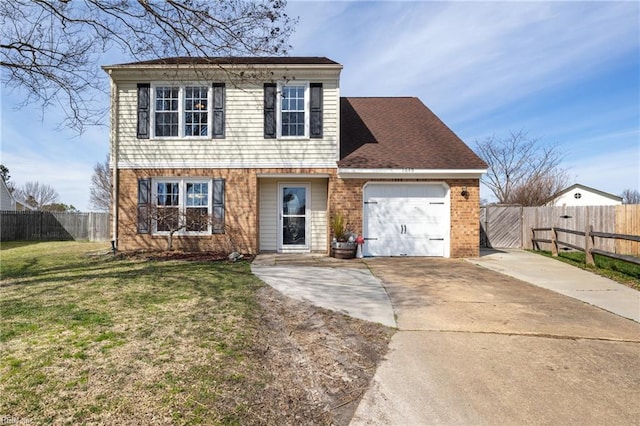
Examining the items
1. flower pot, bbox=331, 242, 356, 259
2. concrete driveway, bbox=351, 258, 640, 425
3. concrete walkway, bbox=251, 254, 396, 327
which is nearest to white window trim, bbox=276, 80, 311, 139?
flower pot, bbox=331, 242, 356, 259

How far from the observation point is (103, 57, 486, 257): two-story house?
Answer: 10.1 meters

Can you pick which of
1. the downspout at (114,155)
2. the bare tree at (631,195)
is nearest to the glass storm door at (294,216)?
the downspout at (114,155)

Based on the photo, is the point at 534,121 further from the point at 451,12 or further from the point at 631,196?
the point at 631,196

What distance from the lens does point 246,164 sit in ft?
33.6

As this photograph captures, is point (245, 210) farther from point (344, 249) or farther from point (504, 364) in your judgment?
point (504, 364)

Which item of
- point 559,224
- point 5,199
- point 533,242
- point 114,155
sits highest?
point 114,155

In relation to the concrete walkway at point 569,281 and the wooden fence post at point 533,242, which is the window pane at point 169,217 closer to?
the concrete walkway at point 569,281

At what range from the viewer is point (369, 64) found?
12.5 meters

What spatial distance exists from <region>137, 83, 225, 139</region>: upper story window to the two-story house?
31 mm

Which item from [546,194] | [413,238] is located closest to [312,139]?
[413,238]

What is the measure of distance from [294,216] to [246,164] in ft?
7.35

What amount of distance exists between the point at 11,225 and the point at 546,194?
33.2 metres

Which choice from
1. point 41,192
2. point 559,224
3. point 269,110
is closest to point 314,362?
point 269,110

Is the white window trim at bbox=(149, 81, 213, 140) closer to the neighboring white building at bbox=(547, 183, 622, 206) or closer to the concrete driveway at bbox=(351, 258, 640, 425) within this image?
the concrete driveway at bbox=(351, 258, 640, 425)
